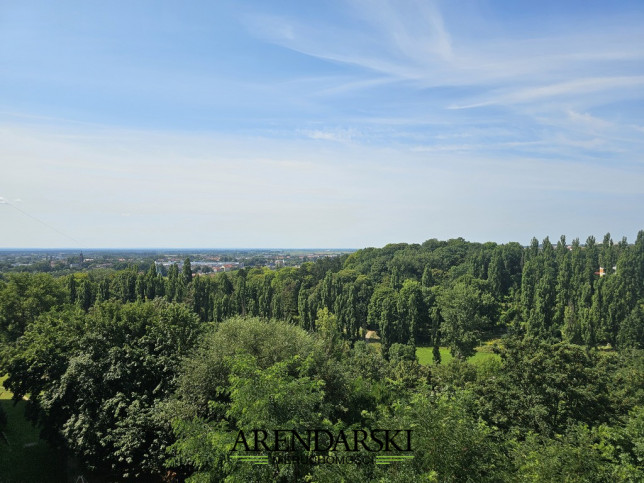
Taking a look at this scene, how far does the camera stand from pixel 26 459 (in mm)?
16750

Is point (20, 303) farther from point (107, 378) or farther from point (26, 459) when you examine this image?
point (107, 378)

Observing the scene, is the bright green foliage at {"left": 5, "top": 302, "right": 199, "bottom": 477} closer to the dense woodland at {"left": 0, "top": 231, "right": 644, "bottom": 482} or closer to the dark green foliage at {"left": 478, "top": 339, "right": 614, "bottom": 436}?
the dense woodland at {"left": 0, "top": 231, "right": 644, "bottom": 482}

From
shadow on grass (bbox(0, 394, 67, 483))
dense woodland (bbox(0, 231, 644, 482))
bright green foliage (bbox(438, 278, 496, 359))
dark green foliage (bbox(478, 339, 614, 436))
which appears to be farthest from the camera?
bright green foliage (bbox(438, 278, 496, 359))

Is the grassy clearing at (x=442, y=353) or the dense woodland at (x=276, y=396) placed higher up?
the dense woodland at (x=276, y=396)

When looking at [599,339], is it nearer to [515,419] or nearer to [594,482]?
[515,419]

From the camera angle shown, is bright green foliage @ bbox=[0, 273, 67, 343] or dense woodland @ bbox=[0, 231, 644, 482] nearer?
dense woodland @ bbox=[0, 231, 644, 482]

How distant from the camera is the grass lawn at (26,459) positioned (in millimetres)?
15438

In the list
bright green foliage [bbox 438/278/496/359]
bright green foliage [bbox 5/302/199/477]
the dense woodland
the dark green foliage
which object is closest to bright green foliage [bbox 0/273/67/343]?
the dense woodland

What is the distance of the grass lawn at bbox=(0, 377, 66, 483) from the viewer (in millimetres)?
15438

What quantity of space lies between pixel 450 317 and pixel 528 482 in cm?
3528

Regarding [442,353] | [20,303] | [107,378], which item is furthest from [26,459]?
[442,353]

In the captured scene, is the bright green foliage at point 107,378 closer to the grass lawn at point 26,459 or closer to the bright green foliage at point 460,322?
the grass lawn at point 26,459

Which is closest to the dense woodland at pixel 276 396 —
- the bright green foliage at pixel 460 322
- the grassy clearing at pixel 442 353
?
the bright green foliage at pixel 460 322

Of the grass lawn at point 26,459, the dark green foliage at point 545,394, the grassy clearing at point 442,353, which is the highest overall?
the dark green foliage at point 545,394
